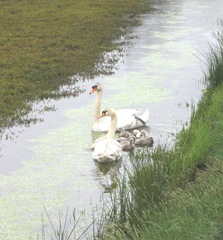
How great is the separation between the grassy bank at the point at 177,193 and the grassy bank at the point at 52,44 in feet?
11.4

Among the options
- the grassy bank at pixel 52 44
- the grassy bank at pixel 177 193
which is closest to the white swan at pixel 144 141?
the grassy bank at pixel 177 193

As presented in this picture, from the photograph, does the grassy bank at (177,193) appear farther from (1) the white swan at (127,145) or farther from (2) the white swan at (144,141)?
(1) the white swan at (127,145)

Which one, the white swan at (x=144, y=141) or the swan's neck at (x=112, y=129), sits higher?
the swan's neck at (x=112, y=129)

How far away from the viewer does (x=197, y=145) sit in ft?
28.8

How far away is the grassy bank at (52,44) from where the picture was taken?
13352 mm

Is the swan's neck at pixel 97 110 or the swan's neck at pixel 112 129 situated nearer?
the swan's neck at pixel 112 129

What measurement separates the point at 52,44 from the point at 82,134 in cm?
738

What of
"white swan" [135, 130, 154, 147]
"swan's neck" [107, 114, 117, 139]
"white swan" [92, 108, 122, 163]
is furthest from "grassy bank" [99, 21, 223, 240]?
"swan's neck" [107, 114, 117, 139]

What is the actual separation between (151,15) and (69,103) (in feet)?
40.2

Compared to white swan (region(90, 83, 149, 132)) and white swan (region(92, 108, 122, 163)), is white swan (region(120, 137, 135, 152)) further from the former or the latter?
white swan (region(90, 83, 149, 132))

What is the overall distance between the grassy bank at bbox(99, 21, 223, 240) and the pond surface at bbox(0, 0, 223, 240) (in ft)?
2.40

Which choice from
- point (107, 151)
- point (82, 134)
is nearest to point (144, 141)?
point (107, 151)

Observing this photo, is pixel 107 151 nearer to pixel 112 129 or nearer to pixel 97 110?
pixel 112 129

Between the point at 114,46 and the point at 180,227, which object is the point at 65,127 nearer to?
the point at 180,227
